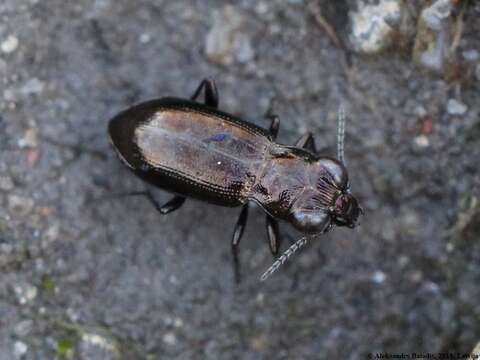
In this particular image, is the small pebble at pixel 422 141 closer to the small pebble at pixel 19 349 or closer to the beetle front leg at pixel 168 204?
the beetle front leg at pixel 168 204

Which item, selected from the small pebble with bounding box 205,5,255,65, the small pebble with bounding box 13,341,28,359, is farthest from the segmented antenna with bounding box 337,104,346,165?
the small pebble with bounding box 13,341,28,359

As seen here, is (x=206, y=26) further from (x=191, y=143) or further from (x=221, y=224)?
(x=221, y=224)

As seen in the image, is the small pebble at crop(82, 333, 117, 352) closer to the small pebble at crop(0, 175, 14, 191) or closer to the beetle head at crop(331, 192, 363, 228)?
the small pebble at crop(0, 175, 14, 191)

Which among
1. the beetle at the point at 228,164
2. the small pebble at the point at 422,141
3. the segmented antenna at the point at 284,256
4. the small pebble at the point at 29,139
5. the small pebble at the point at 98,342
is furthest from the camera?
the small pebble at the point at 422,141

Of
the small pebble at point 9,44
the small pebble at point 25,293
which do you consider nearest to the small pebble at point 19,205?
the small pebble at point 25,293

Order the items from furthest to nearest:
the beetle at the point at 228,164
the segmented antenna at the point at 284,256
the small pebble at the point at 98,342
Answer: the small pebble at the point at 98,342 < the segmented antenna at the point at 284,256 < the beetle at the point at 228,164

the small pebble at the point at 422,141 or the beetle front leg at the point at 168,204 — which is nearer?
the beetle front leg at the point at 168,204

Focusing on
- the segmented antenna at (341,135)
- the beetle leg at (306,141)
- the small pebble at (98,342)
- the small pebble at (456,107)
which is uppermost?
the small pebble at (456,107)
